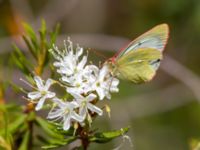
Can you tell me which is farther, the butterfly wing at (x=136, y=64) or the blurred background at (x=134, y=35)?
the blurred background at (x=134, y=35)

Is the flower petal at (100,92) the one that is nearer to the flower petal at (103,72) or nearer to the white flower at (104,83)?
the white flower at (104,83)

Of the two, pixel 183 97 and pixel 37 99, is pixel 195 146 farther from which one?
pixel 183 97

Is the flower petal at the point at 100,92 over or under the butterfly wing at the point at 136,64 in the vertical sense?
over

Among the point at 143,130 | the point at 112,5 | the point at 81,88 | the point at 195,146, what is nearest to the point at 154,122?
the point at 143,130

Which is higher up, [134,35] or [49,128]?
[49,128]

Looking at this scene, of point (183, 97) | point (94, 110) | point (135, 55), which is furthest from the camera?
point (183, 97)

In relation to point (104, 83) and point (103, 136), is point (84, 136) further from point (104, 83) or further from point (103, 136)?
point (104, 83)

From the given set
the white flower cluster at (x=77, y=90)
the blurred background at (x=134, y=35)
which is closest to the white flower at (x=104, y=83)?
the white flower cluster at (x=77, y=90)

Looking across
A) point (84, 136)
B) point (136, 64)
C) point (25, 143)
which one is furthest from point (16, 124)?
point (136, 64)
